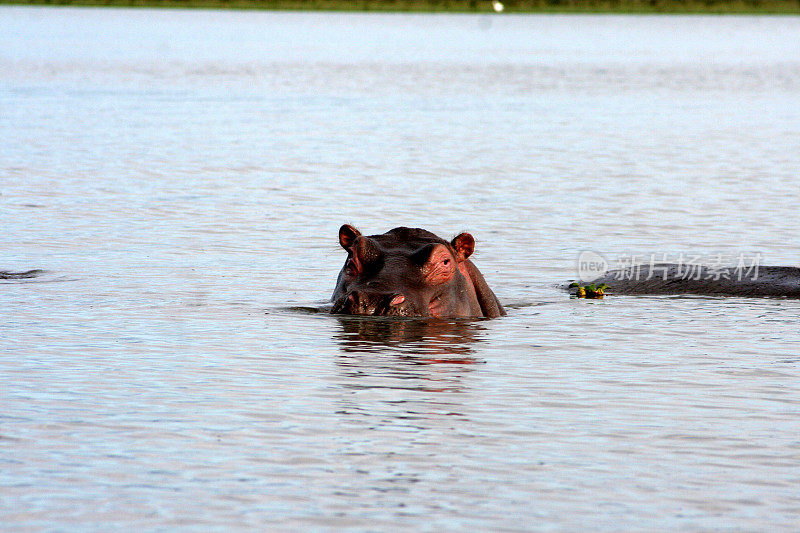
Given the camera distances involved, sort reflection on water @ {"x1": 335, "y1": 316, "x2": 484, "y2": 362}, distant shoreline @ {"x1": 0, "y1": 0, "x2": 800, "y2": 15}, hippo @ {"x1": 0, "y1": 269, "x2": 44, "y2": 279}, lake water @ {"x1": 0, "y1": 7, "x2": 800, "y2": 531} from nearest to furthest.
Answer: lake water @ {"x1": 0, "y1": 7, "x2": 800, "y2": 531} → reflection on water @ {"x1": 335, "y1": 316, "x2": 484, "y2": 362} → hippo @ {"x1": 0, "y1": 269, "x2": 44, "y2": 279} → distant shoreline @ {"x1": 0, "y1": 0, "x2": 800, "y2": 15}

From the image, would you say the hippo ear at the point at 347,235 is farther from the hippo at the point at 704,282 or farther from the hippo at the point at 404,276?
the hippo at the point at 704,282

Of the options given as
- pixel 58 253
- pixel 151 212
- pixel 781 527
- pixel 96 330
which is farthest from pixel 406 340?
pixel 151 212

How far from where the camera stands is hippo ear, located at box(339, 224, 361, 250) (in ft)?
41.1

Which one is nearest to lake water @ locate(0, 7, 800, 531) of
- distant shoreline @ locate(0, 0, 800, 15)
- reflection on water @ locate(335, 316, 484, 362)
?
reflection on water @ locate(335, 316, 484, 362)

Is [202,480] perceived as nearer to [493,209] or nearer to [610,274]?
[610,274]

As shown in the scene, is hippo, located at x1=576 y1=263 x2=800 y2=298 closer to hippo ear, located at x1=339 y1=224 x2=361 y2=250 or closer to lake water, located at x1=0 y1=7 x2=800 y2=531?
lake water, located at x1=0 y1=7 x2=800 y2=531

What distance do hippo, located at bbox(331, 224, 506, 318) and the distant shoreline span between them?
118532mm

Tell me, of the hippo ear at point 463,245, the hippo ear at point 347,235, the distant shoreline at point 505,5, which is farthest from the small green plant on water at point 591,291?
the distant shoreline at point 505,5

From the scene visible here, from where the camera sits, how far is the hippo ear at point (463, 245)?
41.4 feet

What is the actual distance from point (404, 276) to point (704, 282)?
4680 mm

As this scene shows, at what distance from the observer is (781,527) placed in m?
7.72

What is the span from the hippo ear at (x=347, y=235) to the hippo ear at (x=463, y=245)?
2.51ft

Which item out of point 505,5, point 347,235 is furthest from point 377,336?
point 505,5

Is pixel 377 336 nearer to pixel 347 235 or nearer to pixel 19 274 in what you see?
pixel 347 235
